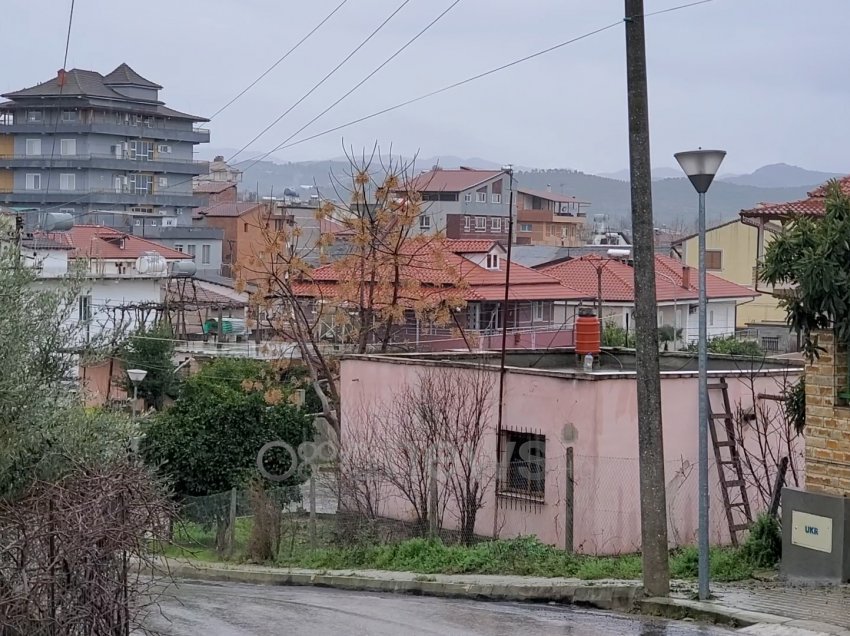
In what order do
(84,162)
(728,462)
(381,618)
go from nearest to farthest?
1. (381,618)
2. (728,462)
3. (84,162)

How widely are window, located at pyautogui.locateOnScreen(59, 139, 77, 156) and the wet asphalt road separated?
305 ft

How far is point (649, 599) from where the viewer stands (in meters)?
13.6

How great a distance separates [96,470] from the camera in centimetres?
997

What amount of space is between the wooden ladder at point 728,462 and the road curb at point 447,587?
4455 mm

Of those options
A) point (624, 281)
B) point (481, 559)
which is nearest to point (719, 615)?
point (481, 559)

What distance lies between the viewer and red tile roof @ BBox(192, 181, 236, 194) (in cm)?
12516

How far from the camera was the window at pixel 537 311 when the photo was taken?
58.7 meters

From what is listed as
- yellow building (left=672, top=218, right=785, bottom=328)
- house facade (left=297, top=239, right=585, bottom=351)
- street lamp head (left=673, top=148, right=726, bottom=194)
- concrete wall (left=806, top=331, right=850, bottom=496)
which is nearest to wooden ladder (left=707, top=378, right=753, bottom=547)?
house facade (left=297, top=239, right=585, bottom=351)

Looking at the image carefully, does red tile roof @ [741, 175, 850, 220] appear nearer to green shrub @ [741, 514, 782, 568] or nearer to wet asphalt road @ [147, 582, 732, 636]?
green shrub @ [741, 514, 782, 568]

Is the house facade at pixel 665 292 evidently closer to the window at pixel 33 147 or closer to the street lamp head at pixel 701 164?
the street lamp head at pixel 701 164

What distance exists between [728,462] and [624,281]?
4584 centimetres

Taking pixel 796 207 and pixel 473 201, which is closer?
pixel 796 207

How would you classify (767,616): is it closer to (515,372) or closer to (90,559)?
(90,559)

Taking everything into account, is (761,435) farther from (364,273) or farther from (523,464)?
(364,273)
